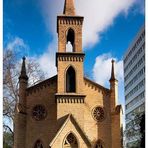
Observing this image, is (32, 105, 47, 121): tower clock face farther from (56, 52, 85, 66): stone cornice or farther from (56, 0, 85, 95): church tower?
(56, 52, 85, 66): stone cornice

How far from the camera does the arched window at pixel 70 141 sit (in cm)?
1665

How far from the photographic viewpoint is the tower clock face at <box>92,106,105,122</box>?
61.1 feet

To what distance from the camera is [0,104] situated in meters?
9.76

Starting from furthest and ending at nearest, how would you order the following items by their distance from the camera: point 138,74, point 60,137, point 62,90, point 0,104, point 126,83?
point 126,83 < point 138,74 < point 62,90 < point 60,137 < point 0,104

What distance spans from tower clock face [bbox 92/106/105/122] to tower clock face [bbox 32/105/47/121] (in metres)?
2.52

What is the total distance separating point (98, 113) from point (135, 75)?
3323 centimetres

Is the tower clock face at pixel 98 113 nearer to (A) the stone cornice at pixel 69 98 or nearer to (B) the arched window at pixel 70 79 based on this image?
(A) the stone cornice at pixel 69 98

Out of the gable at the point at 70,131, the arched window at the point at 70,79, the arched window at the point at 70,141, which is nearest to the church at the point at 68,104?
the arched window at the point at 70,79

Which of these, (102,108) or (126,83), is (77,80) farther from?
(126,83)

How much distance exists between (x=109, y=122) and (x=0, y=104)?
9803 mm

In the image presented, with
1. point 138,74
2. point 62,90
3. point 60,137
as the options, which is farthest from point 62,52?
point 138,74

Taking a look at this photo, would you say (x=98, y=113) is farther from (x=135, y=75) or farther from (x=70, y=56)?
(x=135, y=75)

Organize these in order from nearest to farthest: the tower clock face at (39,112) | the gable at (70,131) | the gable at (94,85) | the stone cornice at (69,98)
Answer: the gable at (70,131), the stone cornice at (69,98), the tower clock face at (39,112), the gable at (94,85)

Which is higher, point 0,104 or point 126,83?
point 126,83
